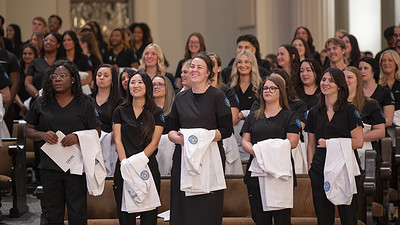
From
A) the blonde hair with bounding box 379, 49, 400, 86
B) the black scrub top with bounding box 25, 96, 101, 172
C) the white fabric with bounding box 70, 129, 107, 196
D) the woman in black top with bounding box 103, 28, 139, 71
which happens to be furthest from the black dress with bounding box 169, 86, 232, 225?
the woman in black top with bounding box 103, 28, 139, 71

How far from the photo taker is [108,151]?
731cm

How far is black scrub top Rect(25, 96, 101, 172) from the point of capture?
247 inches

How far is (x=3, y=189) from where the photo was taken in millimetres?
7871

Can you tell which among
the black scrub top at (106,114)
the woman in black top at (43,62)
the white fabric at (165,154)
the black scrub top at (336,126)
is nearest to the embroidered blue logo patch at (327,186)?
the black scrub top at (336,126)

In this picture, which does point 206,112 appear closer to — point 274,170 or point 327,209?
point 274,170

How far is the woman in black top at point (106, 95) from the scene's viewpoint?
745 centimetres

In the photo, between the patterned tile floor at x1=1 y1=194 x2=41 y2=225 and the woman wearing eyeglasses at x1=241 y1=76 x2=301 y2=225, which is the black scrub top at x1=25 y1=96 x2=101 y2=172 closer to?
the woman wearing eyeglasses at x1=241 y1=76 x2=301 y2=225

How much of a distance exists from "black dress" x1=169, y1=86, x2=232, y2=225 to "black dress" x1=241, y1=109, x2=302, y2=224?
0.28m

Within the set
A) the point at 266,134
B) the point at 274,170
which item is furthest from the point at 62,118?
the point at 274,170

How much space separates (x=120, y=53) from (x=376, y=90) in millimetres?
4182

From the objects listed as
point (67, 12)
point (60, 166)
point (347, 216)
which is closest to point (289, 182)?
point (347, 216)

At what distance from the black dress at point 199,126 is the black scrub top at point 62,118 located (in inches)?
30.2

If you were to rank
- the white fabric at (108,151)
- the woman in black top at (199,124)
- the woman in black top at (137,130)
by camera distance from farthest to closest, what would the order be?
1. the white fabric at (108,151)
2. the woman in black top at (137,130)
3. the woman in black top at (199,124)

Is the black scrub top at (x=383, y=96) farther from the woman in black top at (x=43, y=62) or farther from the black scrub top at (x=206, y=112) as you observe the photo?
the woman in black top at (x=43, y=62)
